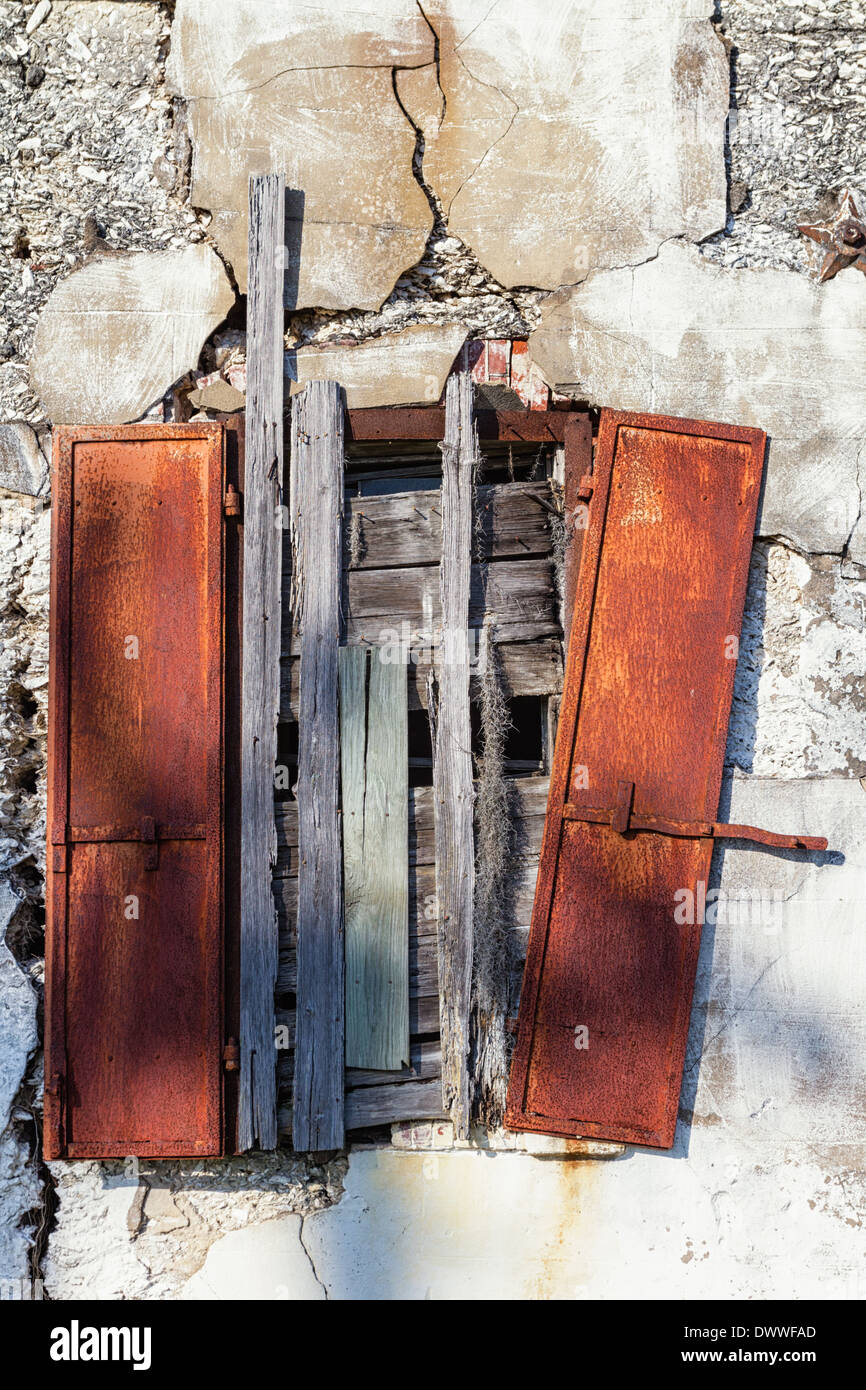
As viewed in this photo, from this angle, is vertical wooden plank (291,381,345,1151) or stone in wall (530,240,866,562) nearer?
vertical wooden plank (291,381,345,1151)

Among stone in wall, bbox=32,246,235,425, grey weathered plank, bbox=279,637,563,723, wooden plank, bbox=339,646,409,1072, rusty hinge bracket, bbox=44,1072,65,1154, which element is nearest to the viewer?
rusty hinge bracket, bbox=44,1072,65,1154

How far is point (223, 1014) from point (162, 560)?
1307 millimetres

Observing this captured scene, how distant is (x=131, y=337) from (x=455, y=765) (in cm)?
164

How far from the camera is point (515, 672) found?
3172 millimetres

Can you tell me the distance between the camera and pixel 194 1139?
9.58ft

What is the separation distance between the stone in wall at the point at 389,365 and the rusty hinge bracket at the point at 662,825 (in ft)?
4.31

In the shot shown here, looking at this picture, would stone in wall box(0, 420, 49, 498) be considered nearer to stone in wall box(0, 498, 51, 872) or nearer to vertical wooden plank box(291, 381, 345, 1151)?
stone in wall box(0, 498, 51, 872)

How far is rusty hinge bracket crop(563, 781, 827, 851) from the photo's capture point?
3.00 metres

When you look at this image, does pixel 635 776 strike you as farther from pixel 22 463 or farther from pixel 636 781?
pixel 22 463

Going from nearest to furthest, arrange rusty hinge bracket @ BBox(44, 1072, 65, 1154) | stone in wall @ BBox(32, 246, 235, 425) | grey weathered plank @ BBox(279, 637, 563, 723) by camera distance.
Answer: rusty hinge bracket @ BBox(44, 1072, 65, 1154) < grey weathered plank @ BBox(279, 637, 563, 723) < stone in wall @ BBox(32, 246, 235, 425)

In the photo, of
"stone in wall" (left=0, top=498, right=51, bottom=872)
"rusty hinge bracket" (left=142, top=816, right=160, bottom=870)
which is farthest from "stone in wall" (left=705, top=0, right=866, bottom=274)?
"rusty hinge bracket" (left=142, top=816, right=160, bottom=870)

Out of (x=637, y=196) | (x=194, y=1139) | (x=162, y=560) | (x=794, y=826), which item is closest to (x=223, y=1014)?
(x=194, y=1139)

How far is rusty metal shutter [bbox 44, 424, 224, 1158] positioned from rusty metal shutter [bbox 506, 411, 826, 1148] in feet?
3.16

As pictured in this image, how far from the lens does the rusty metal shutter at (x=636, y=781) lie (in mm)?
2979
